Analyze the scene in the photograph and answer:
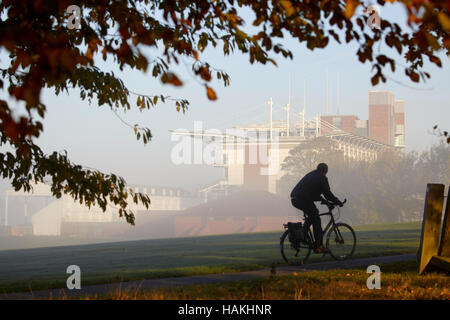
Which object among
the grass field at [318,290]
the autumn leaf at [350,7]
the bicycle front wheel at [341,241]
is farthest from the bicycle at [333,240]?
the autumn leaf at [350,7]

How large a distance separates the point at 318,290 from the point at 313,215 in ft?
13.7

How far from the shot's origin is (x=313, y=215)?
1111 cm

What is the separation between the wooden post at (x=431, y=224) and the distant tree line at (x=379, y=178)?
175 ft

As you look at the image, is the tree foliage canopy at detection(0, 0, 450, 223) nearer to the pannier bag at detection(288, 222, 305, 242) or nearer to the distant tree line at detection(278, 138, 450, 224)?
the pannier bag at detection(288, 222, 305, 242)

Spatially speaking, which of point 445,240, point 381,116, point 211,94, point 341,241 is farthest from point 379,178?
point 381,116

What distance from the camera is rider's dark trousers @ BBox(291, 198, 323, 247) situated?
1111cm

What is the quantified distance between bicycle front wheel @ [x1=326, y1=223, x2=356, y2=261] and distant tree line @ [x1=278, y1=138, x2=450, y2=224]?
50.0 meters

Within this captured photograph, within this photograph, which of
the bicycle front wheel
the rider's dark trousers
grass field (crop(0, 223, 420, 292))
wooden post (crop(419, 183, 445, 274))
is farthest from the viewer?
the bicycle front wheel

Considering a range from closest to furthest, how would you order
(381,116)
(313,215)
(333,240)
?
1. (313,215)
2. (333,240)
3. (381,116)

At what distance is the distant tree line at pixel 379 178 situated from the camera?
203 feet

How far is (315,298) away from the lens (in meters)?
6.58

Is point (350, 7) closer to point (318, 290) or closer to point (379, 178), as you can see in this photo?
point (318, 290)

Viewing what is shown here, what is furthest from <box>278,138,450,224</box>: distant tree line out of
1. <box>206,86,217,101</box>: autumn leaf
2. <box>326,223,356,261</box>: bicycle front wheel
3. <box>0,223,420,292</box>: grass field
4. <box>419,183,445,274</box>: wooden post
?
<box>206,86,217,101</box>: autumn leaf
